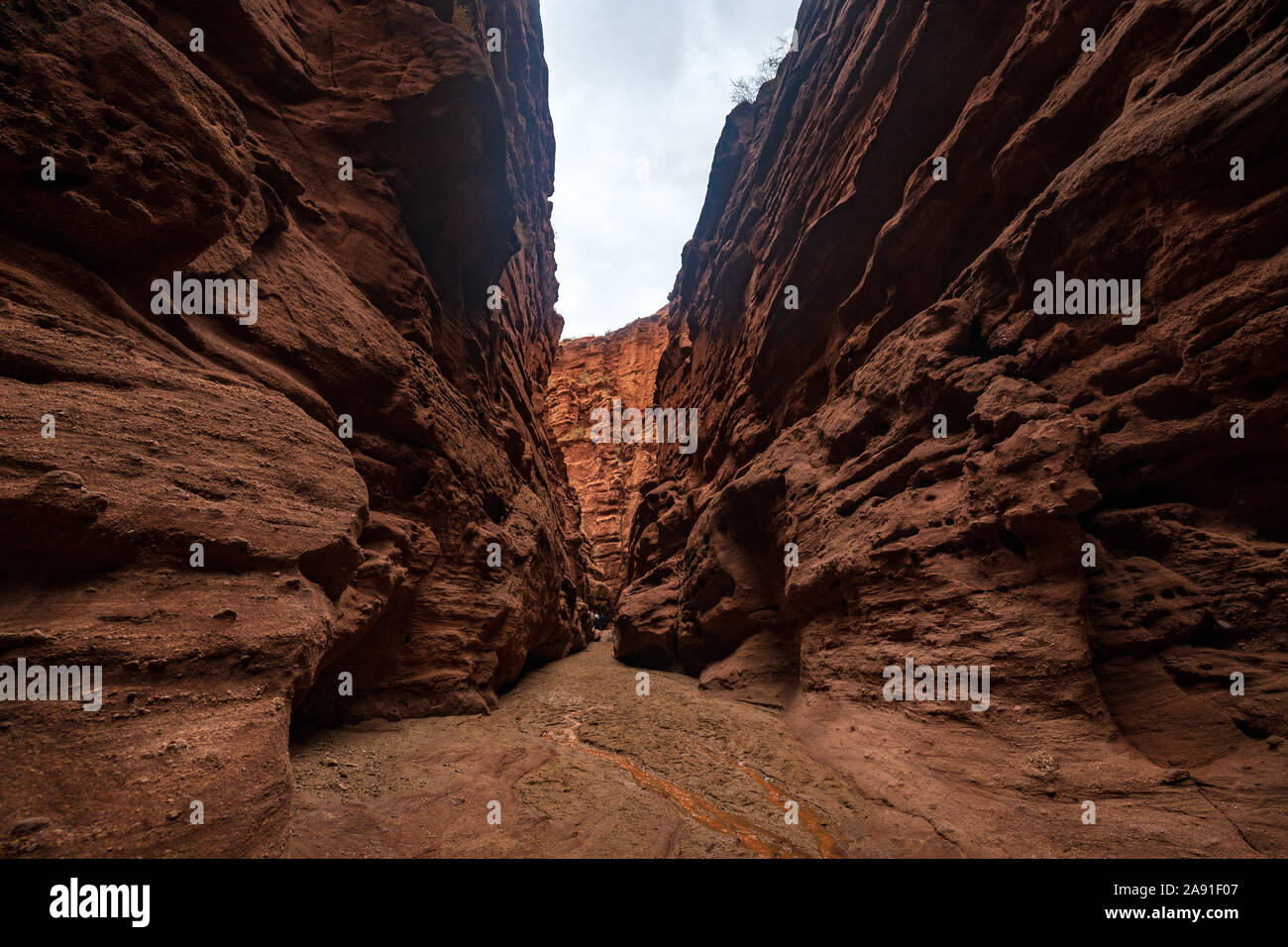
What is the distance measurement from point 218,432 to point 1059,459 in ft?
26.5

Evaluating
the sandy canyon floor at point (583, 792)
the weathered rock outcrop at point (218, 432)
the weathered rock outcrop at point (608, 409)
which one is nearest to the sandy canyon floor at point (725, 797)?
the sandy canyon floor at point (583, 792)

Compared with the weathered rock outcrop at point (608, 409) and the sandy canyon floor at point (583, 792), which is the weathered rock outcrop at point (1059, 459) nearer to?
the sandy canyon floor at point (583, 792)

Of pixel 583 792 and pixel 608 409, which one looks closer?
pixel 583 792

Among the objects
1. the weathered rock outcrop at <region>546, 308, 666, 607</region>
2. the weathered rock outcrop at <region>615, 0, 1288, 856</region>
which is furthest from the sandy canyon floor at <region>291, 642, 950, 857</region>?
the weathered rock outcrop at <region>546, 308, 666, 607</region>

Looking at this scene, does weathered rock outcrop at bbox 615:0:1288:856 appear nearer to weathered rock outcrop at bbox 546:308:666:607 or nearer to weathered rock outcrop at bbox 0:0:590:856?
weathered rock outcrop at bbox 0:0:590:856

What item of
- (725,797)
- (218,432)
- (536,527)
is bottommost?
(725,797)

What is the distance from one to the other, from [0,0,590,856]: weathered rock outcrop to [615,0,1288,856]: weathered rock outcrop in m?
5.15

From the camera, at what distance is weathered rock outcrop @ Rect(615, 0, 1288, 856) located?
404 cm

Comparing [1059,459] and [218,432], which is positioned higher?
[218,432]

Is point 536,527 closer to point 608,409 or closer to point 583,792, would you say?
point 583,792

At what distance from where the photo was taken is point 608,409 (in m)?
41.9

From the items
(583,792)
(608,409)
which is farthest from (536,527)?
(608,409)
